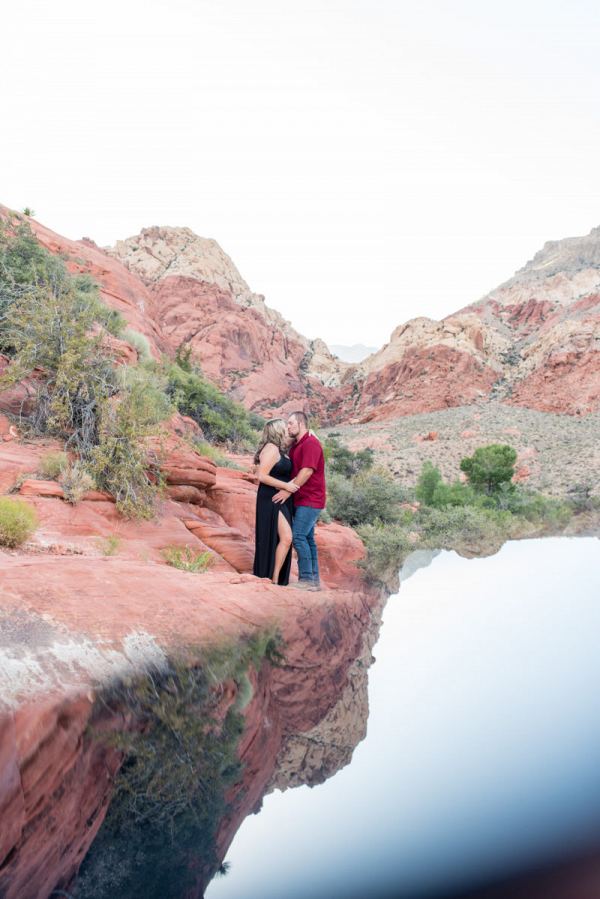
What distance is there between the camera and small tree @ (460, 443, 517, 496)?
24.0 meters

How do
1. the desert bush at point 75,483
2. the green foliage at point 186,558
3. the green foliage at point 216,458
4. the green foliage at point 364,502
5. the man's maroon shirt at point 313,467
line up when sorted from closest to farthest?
the man's maroon shirt at point 313,467 < the green foliage at point 186,558 < the desert bush at point 75,483 < the green foliage at point 216,458 < the green foliage at point 364,502

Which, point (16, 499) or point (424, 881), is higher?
point (424, 881)

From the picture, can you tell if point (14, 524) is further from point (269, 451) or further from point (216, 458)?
point (216, 458)

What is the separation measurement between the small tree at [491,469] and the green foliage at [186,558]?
21.8 m

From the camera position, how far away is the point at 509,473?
23.9 m

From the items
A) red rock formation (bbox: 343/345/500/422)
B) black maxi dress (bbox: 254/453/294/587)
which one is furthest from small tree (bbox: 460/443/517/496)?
red rock formation (bbox: 343/345/500/422)

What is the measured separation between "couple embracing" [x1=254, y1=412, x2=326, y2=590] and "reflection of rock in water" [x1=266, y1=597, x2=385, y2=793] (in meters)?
2.22

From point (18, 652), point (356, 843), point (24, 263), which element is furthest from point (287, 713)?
point (24, 263)

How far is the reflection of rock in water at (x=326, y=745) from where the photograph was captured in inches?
52.2

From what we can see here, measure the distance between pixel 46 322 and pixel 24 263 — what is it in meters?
3.31

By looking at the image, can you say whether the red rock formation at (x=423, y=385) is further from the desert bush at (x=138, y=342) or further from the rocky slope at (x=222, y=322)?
the desert bush at (x=138, y=342)

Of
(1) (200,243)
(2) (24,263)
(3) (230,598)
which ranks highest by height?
(1) (200,243)

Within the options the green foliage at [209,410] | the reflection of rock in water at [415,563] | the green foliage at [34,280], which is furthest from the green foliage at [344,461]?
the reflection of rock in water at [415,563]

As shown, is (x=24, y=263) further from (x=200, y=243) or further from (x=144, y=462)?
(x=200, y=243)
